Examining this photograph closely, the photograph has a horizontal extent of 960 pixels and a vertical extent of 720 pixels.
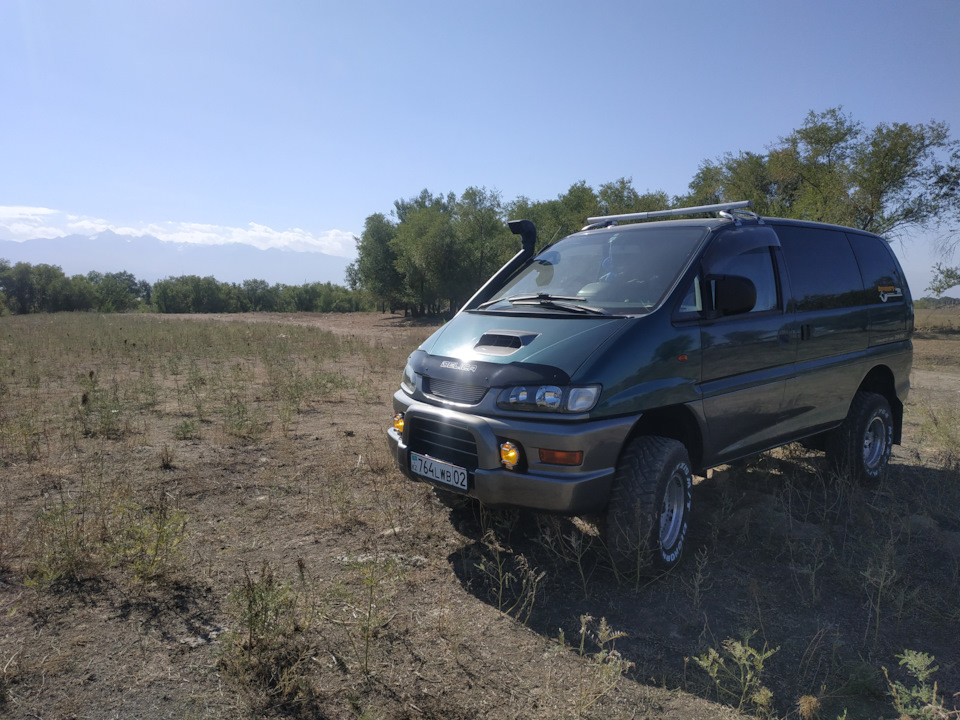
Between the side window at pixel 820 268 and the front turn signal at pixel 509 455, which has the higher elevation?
the side window at pixel 820 268

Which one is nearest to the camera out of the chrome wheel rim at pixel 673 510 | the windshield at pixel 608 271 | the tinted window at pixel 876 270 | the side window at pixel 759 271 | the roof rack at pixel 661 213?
the chrome wheel rim at pixel 673 510

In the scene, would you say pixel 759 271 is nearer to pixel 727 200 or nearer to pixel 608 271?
pixel 608 271

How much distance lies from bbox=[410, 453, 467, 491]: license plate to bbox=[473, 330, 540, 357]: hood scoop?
2.38 ft

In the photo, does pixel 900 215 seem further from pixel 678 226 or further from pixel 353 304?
pixel 353 304

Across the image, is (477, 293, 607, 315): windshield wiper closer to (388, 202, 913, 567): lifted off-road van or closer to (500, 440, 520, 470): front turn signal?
(388, 202, 913, 567): lifted off-road van

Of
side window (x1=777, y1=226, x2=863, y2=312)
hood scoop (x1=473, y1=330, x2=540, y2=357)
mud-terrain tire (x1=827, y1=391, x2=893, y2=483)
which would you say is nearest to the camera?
hood scoop (x1=473, y1=330, x2=540, y2=357)

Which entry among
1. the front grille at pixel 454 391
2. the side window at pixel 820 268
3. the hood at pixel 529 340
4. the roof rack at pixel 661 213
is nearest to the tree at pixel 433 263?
the roof rack at pixel 661 213

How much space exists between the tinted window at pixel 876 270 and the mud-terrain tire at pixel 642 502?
125 inches

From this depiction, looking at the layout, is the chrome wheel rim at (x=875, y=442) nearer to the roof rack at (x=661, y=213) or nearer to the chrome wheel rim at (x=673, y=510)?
the roof rack at (x=661, y=213)

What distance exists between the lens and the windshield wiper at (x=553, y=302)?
155 inches

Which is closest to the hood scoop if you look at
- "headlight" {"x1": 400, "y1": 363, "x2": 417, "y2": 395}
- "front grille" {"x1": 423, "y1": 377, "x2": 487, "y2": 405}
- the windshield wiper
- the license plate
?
"front grille" {"x1": 423, "y1": 377, "x2": 487, "y2": 405}

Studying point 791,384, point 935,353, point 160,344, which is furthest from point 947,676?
point 935,353

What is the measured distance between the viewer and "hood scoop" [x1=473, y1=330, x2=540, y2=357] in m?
3.73

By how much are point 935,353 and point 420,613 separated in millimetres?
20202
